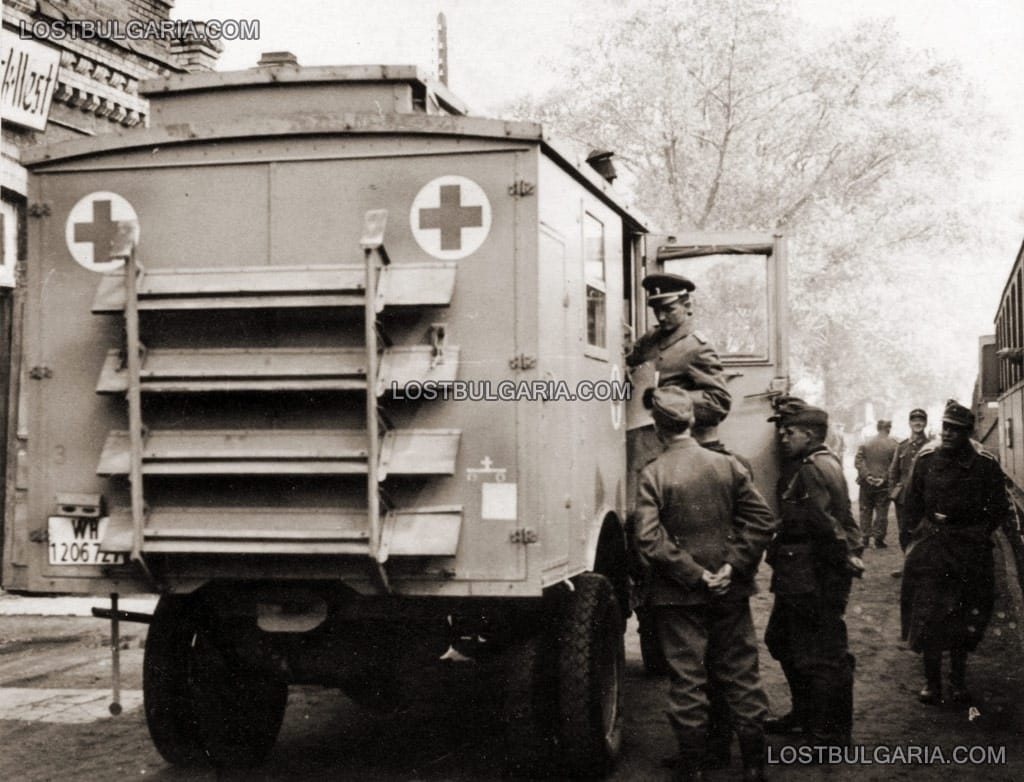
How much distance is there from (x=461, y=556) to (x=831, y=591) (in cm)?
220

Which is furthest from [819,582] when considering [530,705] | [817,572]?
[530,705]

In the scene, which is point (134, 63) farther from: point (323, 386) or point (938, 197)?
point (938, 197)

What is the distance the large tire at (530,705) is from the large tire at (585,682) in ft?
0.17

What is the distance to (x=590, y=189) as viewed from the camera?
249 inches

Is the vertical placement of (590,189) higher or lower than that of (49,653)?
higher

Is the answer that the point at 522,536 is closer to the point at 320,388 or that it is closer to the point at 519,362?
the point at 519,362

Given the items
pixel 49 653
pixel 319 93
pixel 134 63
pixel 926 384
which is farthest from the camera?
pixel 926 384

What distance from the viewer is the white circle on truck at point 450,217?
5.27 m

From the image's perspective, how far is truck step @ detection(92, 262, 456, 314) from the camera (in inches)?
201

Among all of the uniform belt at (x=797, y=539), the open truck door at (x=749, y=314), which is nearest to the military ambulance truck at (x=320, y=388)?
the uniform belt at (x=797, y=539)

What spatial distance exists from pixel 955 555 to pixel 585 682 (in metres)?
3.01

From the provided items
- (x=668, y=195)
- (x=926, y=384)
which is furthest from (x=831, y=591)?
(x=926, y=384)

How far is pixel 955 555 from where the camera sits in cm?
751
